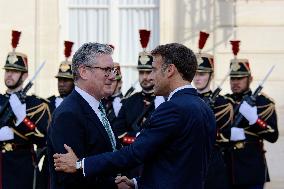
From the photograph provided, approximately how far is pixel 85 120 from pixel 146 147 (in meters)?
0.43

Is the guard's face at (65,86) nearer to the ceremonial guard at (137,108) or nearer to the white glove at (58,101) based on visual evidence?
the white glove at (58,101)

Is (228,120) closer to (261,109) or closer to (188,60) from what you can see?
(261,109)

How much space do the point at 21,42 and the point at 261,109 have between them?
158 inches

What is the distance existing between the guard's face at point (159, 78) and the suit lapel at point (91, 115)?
15.2 inches

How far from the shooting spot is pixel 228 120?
10656 millimetres

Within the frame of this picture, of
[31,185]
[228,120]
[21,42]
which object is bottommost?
[31,185]

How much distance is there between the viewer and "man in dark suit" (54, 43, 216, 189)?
588 centimetres

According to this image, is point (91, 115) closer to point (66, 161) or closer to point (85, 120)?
point (85, 120)

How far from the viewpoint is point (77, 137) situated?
5957mm

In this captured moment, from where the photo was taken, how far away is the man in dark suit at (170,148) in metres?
5.88

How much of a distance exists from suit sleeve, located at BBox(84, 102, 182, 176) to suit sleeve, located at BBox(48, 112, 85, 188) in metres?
0.10

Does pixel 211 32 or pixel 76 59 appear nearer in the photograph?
pixel 76 59

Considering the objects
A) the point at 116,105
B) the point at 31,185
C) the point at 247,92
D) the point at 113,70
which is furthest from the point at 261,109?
the point at 113,70

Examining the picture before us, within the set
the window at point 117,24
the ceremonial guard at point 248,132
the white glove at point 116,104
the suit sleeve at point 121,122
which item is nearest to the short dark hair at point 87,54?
the ceremonial guard at point 248,132
